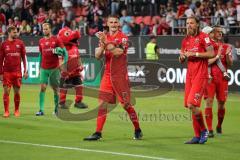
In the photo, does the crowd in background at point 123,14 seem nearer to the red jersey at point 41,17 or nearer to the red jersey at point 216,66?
the red jersey at point 41,17

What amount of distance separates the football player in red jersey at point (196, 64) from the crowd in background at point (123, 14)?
1461 centimetres

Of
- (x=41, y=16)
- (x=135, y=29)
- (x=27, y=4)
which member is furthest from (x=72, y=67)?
(x=27, y=4)

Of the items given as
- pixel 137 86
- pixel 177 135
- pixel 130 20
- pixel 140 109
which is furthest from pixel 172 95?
pixel 177 135

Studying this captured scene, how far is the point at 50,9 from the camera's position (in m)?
37.0

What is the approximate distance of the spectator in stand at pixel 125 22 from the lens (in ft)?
105

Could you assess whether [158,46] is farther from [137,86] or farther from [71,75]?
[71,75]

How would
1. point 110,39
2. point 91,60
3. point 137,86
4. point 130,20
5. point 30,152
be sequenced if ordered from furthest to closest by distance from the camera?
point 130,20
point 91,60
point 137,86
point 110,39
point 30,152

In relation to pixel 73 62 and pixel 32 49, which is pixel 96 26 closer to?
pixel 32 49

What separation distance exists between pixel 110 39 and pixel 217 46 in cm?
260

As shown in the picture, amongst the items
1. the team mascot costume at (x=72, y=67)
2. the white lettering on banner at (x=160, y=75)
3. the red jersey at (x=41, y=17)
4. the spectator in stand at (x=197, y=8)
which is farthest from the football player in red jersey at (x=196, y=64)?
the red jersey at (x=41, y=17)

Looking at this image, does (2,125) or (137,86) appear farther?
(137,86)

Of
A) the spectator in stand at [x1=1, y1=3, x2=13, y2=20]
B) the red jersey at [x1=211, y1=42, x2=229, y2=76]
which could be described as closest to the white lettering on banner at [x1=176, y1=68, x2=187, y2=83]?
the red jersey at [x1=211, y1=42, x2=229, y2=76]

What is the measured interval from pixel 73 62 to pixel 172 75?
21.3 feet

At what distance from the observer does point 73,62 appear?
71.1ft
